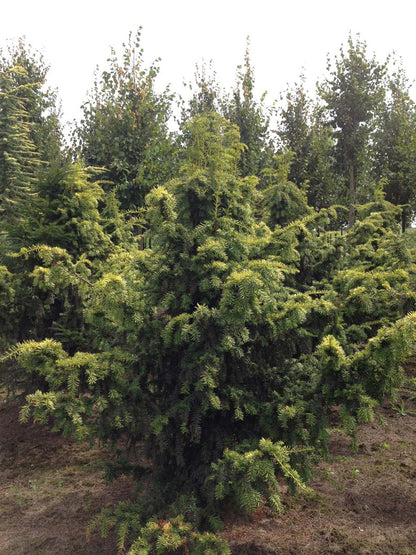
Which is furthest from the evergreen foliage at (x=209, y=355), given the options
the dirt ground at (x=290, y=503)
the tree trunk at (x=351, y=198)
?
the tree trunk at (x=351, y=198)

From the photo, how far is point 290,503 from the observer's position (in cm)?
400

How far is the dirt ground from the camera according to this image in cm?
352

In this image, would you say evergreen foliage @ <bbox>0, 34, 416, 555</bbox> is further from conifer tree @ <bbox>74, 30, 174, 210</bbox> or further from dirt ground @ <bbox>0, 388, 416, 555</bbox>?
conifer tree @ <bbox>74, 30, 174, 210</bbox>

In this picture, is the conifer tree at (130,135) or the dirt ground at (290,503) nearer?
the dirt ground at (290,503)

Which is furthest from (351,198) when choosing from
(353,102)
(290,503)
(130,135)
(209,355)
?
(209,355)

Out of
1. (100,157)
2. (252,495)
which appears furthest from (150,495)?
(100,157)

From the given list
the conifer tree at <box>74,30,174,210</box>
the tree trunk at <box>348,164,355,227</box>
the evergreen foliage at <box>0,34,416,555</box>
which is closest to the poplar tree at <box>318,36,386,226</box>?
the tree trunk at <box>348,164,355,227</box>

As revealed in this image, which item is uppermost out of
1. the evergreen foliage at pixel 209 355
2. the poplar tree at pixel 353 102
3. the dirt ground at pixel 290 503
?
the poplar tree at pixel 353 102

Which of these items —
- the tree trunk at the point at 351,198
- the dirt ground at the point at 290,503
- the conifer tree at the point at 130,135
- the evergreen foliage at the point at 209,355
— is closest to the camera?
the evergreen foliage at the point at 209,355

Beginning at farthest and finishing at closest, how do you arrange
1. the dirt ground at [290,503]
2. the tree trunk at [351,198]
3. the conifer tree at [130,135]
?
the tree trunk at [351,198], the conifer tree at [130,135], the dirt ground at [290,503]

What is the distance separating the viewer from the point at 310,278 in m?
5.44

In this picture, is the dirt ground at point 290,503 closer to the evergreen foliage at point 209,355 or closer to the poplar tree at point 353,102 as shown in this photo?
the evergreen foliage at point 209,355

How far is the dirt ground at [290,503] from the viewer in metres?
3.52

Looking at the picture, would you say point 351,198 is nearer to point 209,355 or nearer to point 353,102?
point 353,102
